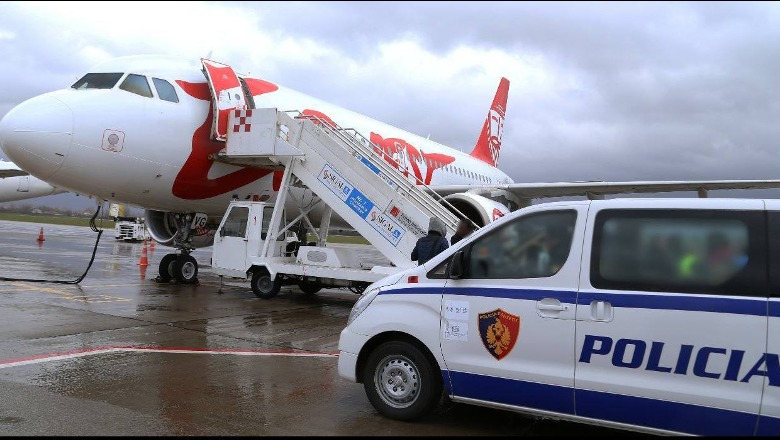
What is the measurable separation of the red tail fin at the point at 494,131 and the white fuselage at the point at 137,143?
13735 mm

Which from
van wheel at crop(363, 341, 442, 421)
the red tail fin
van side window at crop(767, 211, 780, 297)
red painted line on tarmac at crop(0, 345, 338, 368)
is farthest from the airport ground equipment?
the red tail fin

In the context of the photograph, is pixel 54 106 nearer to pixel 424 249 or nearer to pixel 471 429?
pixel 424 249

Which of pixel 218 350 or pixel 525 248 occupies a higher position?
pixel 525 248

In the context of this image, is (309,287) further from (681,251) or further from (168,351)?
(681,251)

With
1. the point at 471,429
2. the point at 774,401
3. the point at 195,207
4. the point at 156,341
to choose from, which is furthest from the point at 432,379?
the point at 195,207

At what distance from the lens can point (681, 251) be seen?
3.98 metres

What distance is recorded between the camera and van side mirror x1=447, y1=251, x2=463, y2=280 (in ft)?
15.0

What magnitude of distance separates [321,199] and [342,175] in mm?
781

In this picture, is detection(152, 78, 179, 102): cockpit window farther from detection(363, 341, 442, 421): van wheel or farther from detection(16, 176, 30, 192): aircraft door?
detection(16, 176, 30, 192): aircraft door

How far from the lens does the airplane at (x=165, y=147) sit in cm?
1011

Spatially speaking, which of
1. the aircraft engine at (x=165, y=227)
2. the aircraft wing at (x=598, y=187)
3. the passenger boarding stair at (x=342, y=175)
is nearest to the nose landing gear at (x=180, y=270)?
the aircraft engine at (x=165, y=227)

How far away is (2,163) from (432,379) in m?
36.7

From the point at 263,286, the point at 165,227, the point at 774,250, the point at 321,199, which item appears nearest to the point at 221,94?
the point at 321,199

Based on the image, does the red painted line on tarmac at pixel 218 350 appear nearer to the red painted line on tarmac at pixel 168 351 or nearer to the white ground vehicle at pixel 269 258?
the red painted line on tarmac at pixel 168 351
